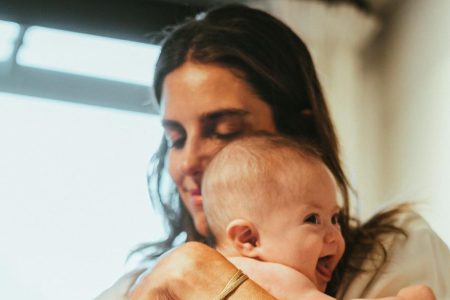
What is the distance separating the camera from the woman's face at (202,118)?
1.41m

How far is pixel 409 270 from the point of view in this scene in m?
1.24

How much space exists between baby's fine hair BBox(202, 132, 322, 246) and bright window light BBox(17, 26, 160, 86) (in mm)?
1147

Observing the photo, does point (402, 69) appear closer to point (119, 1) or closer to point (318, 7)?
point (318, 7)

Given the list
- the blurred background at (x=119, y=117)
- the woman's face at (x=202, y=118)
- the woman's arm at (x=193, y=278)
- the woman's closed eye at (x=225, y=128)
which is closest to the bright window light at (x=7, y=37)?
the blurred background at (x=119, y=117)

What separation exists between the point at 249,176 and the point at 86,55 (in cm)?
134

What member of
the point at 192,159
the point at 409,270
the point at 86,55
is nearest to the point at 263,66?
the point at 192,159

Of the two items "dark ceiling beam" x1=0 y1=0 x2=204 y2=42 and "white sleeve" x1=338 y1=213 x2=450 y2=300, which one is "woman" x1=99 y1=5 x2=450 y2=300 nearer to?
"white sleeve" x1=338 y1=213 x2=450 y2=300

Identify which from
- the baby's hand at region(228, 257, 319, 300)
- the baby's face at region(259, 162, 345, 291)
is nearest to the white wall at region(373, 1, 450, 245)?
the baby's face at region(259, 162, 345, 291)

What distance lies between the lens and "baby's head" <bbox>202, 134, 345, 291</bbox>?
112 centimetres

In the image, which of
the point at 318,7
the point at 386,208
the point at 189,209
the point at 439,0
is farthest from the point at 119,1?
the point at 386,208

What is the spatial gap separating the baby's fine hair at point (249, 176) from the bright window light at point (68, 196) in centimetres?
72

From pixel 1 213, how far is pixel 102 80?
54 cm

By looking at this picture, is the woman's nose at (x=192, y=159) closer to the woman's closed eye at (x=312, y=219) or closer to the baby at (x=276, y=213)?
the baby at (x=276, y=213)

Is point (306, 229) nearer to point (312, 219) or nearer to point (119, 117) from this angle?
point (312, 219)
